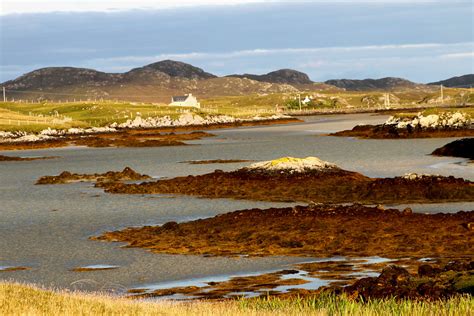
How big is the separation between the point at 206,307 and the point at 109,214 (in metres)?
18.0

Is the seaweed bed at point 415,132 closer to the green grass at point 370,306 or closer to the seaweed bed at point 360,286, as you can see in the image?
the seaweed bed at point 360,286

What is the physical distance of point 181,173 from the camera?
159 ft

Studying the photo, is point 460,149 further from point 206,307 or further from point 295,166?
point 206,307

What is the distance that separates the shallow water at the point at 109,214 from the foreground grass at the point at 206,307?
169 inches

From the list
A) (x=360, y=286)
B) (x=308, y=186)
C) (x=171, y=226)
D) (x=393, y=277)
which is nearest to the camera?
(x=360, y=286)

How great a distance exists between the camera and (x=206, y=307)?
43.8 feet

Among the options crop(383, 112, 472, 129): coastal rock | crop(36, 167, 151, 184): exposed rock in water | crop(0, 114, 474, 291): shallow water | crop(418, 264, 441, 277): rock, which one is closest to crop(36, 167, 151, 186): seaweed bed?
crop(36, 167, 151, 184): exposed rock in water

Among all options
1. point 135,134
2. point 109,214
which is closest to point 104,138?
point 135,134

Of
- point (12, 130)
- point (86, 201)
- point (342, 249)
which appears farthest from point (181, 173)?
point (12, 130)

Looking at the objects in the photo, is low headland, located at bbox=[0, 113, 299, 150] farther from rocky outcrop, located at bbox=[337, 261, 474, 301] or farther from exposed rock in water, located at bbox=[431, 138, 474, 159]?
rocky outcrop, located at bbox=[337, 261, 474, 301]

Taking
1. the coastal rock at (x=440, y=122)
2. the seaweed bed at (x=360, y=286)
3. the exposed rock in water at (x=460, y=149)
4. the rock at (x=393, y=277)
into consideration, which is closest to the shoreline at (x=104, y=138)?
the coastal rock at (x=440, y=122)

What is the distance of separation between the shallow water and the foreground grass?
429 cm

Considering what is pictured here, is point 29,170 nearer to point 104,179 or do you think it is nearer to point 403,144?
point 104,179

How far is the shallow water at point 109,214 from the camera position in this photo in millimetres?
19922
